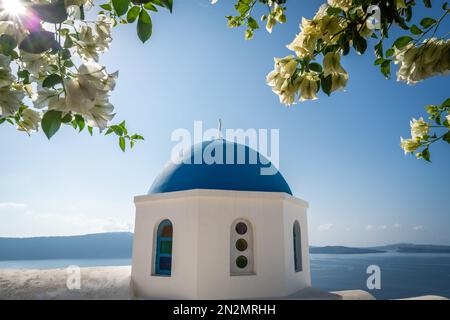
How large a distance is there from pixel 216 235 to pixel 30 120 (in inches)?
259

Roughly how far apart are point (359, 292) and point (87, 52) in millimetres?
11044

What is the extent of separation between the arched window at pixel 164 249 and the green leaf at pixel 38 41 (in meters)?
7.77

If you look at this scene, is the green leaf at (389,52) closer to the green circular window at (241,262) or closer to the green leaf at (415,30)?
the green leaf at (415,30)

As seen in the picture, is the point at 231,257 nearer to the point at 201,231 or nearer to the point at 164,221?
the point at 201,231

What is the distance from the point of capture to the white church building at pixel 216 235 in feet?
24.7

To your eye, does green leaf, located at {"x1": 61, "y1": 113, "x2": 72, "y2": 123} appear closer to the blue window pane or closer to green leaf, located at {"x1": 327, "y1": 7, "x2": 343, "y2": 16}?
green leaf, located at {"x1": 327, "y1": 7, "x2": 343, "y2": 16}

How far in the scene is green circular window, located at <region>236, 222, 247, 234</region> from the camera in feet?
26.8

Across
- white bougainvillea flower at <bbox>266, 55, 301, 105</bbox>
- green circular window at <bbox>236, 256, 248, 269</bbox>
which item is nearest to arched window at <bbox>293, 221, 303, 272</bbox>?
green circular window at <bbox>236, 256, 248, 269</bbox>

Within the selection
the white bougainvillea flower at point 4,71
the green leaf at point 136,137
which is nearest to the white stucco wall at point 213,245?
the green leaf at point 136,137

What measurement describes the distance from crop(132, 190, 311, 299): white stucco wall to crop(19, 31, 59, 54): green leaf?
7034 mm

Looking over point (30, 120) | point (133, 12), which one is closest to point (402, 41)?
point (133, 12)

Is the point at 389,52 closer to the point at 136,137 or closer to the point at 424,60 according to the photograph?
the point at 424,60

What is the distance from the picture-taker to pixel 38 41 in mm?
880
